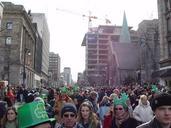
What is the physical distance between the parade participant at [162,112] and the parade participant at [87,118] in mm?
3044

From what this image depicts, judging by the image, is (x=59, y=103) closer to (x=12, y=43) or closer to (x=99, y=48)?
(x=12, y=43)

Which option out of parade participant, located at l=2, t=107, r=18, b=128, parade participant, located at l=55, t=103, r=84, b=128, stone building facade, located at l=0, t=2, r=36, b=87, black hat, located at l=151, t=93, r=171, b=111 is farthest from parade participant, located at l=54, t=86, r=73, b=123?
stone building facade, located at l=0, t=2, r=36, b=87

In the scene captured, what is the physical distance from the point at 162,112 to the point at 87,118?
3331mm

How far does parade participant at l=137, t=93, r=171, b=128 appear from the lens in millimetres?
3773

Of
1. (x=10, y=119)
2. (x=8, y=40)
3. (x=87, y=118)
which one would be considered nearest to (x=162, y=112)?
(x=87, y=118)

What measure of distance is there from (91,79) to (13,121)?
157754mm

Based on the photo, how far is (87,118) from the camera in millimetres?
6969

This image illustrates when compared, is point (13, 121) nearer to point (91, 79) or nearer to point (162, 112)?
point (162, 112)

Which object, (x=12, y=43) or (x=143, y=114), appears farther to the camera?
(x=12, y=43)

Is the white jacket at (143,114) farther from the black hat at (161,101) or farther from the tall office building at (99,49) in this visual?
the tall office building at (99,49)

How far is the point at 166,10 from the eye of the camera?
49.8 metres

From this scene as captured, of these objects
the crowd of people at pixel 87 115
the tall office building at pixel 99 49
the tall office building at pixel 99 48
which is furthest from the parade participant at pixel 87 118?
the tall office building at pixel 99 48

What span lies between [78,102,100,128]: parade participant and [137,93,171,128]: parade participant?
3044 millimetres

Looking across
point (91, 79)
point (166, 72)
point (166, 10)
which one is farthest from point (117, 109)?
point (91, 79)
